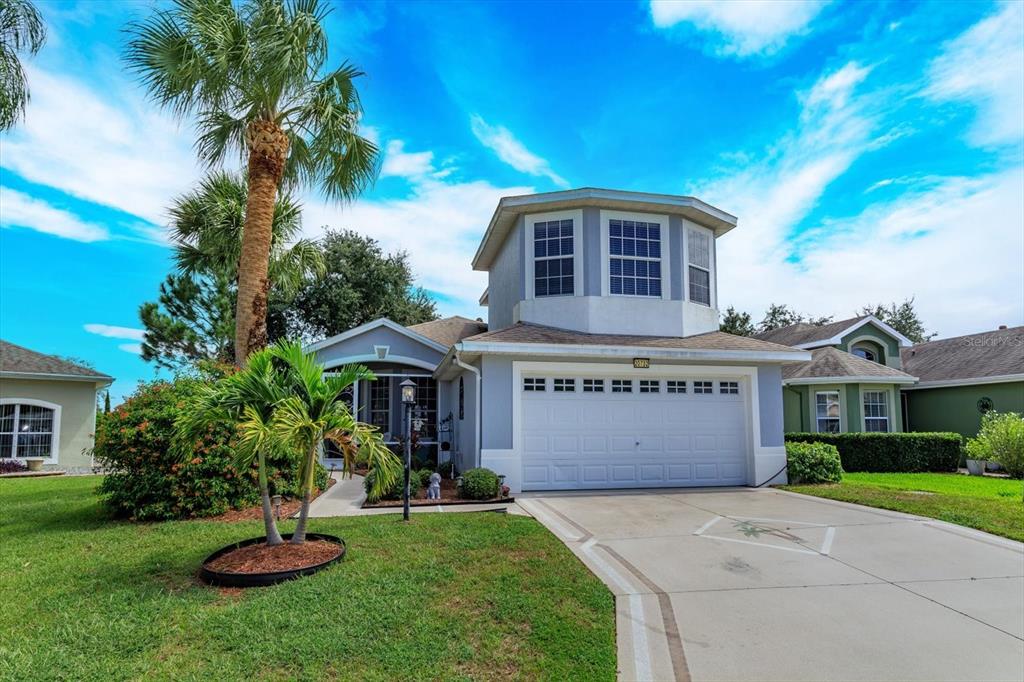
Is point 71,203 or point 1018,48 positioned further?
point 71,203

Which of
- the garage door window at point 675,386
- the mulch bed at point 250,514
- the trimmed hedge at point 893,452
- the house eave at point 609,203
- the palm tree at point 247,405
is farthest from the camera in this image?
the trimmed hedge at point 893,452

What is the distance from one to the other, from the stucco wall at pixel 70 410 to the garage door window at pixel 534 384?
1517 cm

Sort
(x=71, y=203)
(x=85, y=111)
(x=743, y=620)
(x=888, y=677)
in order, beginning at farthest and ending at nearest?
1. (x=71, y=203)
2. (x=85, y=111)
3. (x=743, y=620)
4. (x=888, y=677)

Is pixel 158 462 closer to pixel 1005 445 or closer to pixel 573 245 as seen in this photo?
pixel 573 245

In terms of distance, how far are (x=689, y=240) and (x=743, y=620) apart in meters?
10.1

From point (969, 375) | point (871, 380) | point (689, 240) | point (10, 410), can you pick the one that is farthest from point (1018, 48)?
point (10, 410)

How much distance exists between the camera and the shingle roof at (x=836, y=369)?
1803 cm

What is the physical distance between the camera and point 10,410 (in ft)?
55.1

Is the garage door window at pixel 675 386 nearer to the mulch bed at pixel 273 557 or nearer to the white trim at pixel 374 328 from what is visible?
the white trim at pixel 374 328

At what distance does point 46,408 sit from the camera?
17.2 m

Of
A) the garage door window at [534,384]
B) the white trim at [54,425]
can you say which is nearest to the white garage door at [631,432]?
the garage door window at [534,384]

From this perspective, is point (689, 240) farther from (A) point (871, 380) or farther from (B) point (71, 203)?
(B) point (71, 203)

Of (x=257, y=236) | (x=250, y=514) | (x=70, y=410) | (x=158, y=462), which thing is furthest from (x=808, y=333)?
(x=70, y=410)

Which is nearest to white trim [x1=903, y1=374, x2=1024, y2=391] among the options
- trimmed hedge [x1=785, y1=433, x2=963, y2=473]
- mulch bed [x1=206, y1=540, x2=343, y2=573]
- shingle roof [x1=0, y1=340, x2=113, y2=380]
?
trimmed hedge [x1=785, y1=433, x2=963, y2=473]
